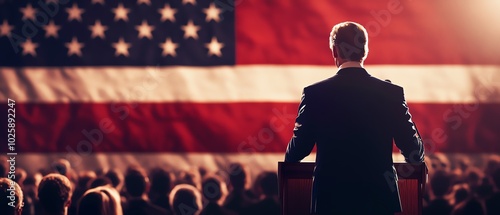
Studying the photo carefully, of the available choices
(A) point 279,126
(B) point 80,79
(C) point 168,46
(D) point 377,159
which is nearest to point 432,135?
(A) point 279,126

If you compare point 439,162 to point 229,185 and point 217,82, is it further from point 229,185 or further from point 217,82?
point 217,82

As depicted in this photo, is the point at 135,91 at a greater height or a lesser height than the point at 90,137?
greater

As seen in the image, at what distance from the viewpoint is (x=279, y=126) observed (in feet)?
14.2

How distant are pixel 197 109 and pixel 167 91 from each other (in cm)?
25

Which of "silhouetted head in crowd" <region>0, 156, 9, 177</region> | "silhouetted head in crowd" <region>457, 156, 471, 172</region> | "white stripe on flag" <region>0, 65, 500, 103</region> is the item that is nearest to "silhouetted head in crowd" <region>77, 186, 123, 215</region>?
"white stripe on flag" <region>0, 65, 500, 103</region>

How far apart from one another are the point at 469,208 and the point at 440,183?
1.78 feet

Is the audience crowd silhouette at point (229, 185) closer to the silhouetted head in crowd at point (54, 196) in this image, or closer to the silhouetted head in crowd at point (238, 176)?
the silhouetted head in crowd at point (238, 176)

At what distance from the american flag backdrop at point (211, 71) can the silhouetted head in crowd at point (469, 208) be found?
1.88 feet

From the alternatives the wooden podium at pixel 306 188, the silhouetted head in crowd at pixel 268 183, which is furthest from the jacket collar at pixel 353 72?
the silhouetted head in crowd at pixel 268 183

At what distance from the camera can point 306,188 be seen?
233 cm

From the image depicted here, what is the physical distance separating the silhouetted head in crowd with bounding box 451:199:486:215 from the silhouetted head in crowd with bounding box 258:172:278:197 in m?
1.16

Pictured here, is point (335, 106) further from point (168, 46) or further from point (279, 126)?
point (168, 46)

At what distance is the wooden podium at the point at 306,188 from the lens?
224 cm

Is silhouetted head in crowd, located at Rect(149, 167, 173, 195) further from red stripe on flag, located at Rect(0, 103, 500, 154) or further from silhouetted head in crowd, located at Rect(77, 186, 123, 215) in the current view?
silhouetted head in crowd, located at Rect(77, 186, 123, 215)
